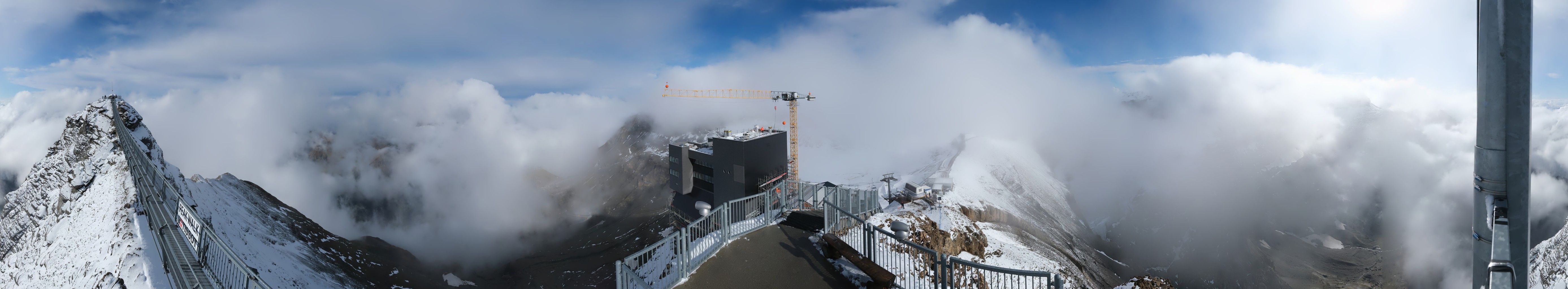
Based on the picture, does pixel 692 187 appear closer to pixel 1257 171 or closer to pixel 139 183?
pixel 139 183

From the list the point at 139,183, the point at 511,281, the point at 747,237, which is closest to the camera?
the point at 747,237

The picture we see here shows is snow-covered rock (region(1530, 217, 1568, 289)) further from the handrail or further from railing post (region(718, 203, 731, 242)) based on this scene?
railing post (region(718, 203, 731, 242))

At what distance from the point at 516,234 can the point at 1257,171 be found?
268917 mm

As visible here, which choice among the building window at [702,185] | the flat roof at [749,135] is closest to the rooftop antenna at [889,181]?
the flat roof at [749,135]

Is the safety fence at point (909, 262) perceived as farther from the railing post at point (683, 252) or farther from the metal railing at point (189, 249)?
the metal railing at point (189, 249)

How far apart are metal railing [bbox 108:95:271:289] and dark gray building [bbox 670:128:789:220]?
3427 cm

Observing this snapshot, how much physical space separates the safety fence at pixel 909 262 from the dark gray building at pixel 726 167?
32879mm

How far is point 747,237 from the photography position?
43.0ft

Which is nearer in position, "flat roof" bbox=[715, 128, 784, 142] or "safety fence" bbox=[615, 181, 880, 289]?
"safety fence" bbox=[615, 181, 880, 289]

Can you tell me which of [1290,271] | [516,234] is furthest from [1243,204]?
[516,234]

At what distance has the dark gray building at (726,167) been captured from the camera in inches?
2010

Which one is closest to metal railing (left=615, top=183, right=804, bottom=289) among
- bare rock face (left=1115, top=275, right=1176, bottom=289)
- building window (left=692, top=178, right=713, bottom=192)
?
bare rock face (left=1115, top=275, right=1176, bottom=289)

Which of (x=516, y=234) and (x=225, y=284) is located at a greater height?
(x=225, y=284)

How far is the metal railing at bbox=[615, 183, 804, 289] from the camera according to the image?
29.4ft
